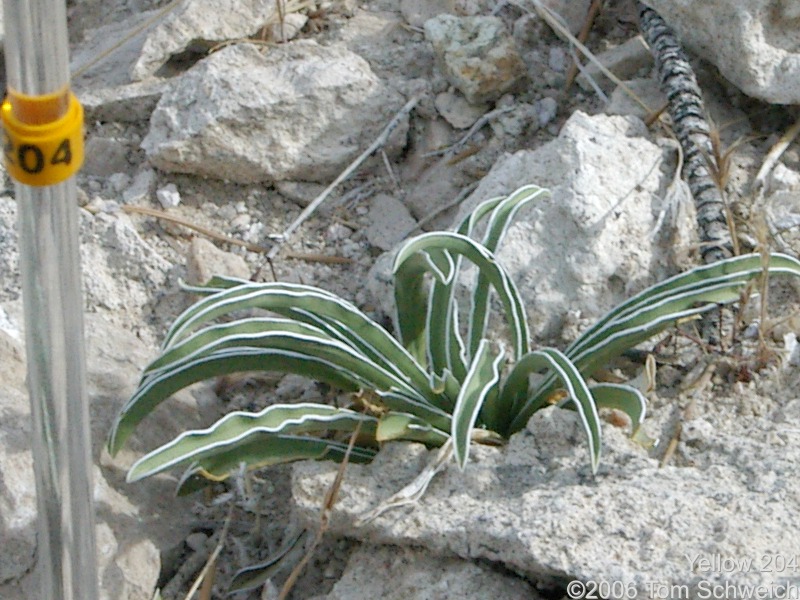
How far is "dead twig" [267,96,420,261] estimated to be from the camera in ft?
7.50

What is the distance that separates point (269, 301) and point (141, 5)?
4.04 ft

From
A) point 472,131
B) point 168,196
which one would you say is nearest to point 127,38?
point 168,196

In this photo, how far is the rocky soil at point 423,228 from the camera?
160 cm

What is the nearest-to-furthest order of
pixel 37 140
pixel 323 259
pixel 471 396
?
pixel 37 140 < pixel 471 396 < pixel 323 259

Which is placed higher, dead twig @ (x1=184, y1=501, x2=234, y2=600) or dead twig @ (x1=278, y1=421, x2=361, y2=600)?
dead twig @ (x1=278, y1=421, x2=361, y2=600)

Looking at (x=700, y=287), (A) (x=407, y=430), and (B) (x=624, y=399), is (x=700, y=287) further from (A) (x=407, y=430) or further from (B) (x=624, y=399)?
(A) (x=407, y=430)

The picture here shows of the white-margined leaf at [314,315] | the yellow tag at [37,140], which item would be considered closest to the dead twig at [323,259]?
the white-margined leaf at [314,315]

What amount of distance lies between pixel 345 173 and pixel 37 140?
124 cm

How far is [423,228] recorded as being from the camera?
2.29m

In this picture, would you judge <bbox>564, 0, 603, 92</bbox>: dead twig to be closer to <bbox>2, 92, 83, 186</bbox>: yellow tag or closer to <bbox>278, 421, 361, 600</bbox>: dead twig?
<bbox>278, 421, 361, 600</bbox>: dead twig

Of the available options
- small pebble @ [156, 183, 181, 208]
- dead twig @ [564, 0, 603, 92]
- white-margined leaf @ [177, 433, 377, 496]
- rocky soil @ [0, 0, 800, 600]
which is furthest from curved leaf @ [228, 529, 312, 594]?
dead twig @ [564, 0, 603, 92]

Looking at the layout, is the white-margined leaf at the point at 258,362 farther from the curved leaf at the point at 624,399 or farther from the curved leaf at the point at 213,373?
the curved leaf at the point at 624,399

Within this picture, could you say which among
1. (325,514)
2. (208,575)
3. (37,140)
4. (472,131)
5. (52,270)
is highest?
(37,140)

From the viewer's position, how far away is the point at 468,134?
2377 millimetres
